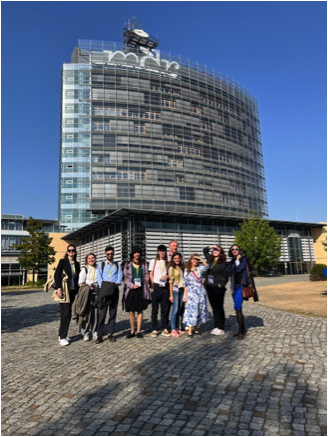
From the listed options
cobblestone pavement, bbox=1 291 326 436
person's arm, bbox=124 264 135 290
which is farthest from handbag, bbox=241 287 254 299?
person's arm, bbox=124 264 135 290

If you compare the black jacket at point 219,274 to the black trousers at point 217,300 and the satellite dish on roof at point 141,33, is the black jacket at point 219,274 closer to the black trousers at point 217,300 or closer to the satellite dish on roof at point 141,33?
the black trousers at point 217,300

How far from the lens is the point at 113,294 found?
257 inches

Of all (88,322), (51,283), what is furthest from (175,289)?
(51,283)

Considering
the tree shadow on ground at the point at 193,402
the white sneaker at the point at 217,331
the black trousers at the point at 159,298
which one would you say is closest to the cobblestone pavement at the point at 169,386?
the tree shadow on ground at the point at 193,402

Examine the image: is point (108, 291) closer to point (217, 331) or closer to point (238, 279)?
point (217, 331)

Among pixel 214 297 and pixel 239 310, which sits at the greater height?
pixel 214 297

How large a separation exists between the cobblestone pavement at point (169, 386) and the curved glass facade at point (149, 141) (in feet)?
122

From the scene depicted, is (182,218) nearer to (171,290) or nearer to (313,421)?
(171,290)

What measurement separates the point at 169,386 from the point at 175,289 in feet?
9.79

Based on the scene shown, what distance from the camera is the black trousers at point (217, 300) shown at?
6.57 m

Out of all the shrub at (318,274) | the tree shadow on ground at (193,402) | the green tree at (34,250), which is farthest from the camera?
the green tree at (34,250)

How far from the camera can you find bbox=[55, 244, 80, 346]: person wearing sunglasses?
6.24m

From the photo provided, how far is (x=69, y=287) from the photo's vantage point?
250 inches

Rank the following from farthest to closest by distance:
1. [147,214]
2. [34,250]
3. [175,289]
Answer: [147,214] < [34,250] < [175,289]
